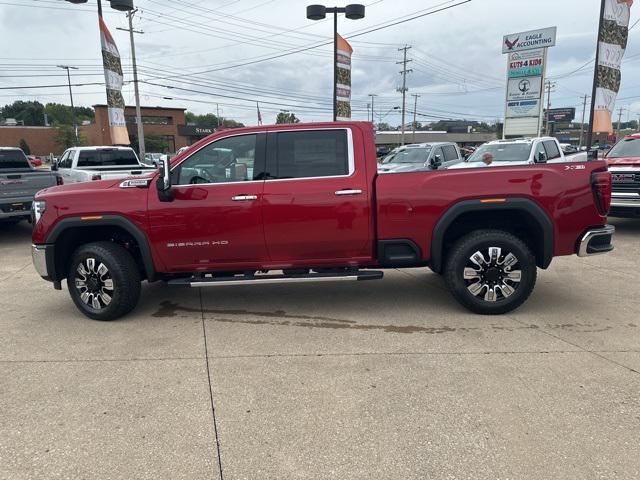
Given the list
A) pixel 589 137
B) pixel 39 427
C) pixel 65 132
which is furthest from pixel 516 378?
pixel 65 132

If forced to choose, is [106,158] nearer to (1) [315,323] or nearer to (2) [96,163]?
(2) [96,163]

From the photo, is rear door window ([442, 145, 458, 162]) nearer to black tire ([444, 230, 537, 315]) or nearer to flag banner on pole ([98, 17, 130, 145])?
black tire ([444, 230, 537, 315])

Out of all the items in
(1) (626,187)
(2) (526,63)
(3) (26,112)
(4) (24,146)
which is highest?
(3) (26,112)

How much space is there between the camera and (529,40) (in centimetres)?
2233

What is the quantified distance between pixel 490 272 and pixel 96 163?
11.1 meters

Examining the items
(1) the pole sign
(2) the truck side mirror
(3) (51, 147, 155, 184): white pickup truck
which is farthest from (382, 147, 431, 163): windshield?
(2) the truck side mirror

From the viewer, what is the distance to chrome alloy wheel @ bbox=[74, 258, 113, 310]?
4.86 meters

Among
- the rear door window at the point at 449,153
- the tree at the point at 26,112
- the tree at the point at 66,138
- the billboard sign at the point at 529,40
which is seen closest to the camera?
the rear door window at the point at 449,153

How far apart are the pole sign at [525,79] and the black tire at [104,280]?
21260mm

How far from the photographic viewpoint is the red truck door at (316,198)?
464 centimetres

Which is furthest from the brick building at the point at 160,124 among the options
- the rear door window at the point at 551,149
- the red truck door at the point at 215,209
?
the red truck door at the point at 215,209

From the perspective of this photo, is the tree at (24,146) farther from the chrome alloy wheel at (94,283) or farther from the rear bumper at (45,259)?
the chrome alloy wheel at (94,283)

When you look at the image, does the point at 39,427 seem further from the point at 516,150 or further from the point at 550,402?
the point at 516,150

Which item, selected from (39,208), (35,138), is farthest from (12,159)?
(35,138)
